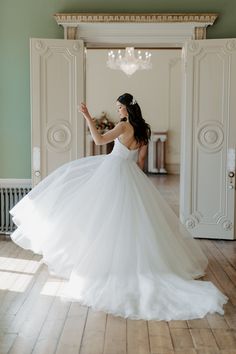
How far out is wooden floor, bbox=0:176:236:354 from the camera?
299 centimetres

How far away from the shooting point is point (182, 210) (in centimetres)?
608

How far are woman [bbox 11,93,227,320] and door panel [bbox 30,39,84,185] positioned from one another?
1.25 metres

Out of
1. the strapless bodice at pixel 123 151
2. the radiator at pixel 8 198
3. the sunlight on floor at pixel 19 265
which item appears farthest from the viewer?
the radiator at pixel 8 198

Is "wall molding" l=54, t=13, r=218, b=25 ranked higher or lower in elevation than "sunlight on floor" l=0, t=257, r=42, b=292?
higher

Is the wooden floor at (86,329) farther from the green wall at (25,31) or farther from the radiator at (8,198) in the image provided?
the green wall at (25,31)

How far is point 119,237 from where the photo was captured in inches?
155

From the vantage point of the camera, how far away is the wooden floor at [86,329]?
2.99m

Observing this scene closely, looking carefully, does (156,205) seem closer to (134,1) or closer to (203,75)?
(203,75)

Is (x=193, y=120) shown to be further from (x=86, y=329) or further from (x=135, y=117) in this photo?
(x=86, y=329)

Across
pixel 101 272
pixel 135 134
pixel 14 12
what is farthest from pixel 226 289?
pixel 14 12

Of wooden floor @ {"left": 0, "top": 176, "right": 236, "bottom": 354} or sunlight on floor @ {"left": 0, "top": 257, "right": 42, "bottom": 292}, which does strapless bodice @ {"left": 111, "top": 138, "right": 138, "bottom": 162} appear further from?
sunlight on floor @ {"left": 0, "top": 257, "right": 42, "bottom": 292}

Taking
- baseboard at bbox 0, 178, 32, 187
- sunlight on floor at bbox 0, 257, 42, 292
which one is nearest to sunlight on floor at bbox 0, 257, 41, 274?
sunlight on floor at bbox 0, 257, 42, 292

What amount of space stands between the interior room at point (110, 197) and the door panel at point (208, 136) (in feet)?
0.04

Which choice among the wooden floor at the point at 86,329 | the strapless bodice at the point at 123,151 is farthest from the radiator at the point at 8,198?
the strapless bodice at the point at 123,151
